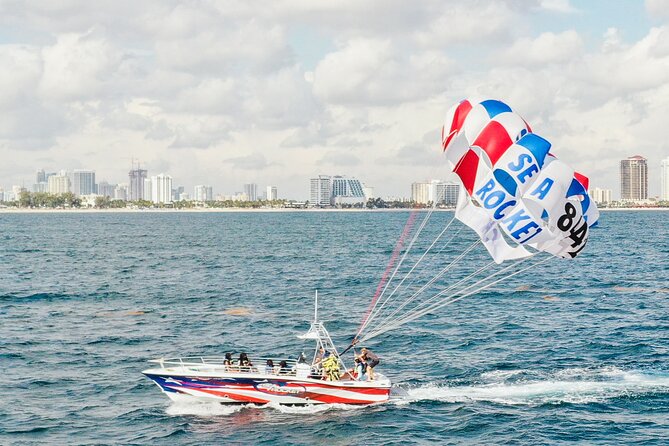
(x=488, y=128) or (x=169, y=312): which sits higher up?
(x=488, y=128)

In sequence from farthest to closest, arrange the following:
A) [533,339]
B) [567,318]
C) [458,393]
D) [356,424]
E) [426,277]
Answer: [426,277] < [567,318] < [533,339] < [458,393] < [356,424]

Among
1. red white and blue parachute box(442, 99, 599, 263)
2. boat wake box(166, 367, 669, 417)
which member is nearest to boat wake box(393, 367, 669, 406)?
boat wake box(166, 367, 669, 417)

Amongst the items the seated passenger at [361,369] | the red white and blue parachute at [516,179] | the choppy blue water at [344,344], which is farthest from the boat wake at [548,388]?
the red white and blue parachute at [516,179]

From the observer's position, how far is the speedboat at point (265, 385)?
3519cm

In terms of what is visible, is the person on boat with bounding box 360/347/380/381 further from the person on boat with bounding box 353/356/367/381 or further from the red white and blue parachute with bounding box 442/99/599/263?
the red white and blue parachute with bounding box 442/99/599/263

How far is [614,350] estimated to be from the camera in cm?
4662

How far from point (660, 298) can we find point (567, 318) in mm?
14303

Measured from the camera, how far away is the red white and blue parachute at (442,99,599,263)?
1168 inches

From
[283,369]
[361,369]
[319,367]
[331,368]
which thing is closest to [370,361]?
[361,369]

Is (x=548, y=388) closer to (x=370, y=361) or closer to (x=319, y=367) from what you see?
(x=370, y=361)

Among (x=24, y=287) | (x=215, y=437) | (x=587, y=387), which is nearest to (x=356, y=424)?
(x=215, y=437)

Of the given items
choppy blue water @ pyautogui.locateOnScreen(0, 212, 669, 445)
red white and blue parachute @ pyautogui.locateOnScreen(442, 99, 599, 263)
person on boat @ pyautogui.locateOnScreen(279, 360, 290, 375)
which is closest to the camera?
red white and blue parachute @ pyautogui.locateOnScreen(442, 99, 599, 263)

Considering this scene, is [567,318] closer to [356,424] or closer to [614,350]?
[614,350]

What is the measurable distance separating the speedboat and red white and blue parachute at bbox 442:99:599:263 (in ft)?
32.4
